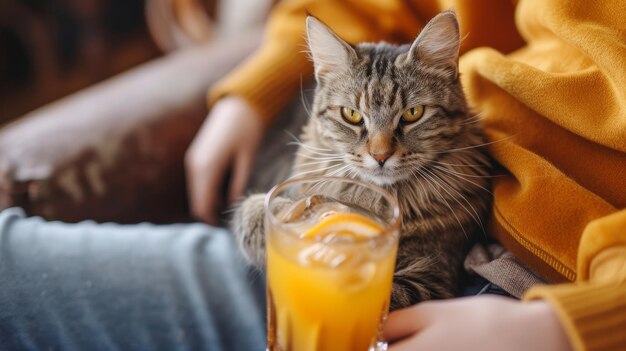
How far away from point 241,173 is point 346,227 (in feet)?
2.46

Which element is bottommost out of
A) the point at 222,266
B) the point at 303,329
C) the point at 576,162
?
the point at 222,266

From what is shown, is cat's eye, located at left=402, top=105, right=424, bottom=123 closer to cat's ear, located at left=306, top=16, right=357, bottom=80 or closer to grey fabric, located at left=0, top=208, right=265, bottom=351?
cat's ear, located at left=306, top=16, right=357, bottom=80

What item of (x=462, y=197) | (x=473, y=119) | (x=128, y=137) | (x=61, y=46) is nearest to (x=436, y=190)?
(x=462, y=197)

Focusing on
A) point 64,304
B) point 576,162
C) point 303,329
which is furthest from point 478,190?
point 64,304

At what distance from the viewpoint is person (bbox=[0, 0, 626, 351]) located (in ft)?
2.36

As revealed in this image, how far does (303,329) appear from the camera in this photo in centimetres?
78

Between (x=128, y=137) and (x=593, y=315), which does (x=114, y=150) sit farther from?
(x=593, y=315)

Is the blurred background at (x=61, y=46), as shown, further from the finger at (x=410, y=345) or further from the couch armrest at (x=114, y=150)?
the finger at (x=410, y=345)

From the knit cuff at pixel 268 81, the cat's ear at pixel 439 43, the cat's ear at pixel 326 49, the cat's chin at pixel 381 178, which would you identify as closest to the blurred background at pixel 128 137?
the knit cuff at pixel 268 81

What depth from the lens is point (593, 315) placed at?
26.9 inches

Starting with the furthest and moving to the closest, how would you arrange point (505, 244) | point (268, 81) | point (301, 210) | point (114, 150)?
point (268, 81), point (114, 150), point (505, 244), point (301, 210)

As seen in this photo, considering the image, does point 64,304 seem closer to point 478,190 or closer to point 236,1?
point 478,190

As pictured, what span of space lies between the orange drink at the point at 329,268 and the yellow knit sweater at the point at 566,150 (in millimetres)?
227

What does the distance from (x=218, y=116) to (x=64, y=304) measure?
59cm
